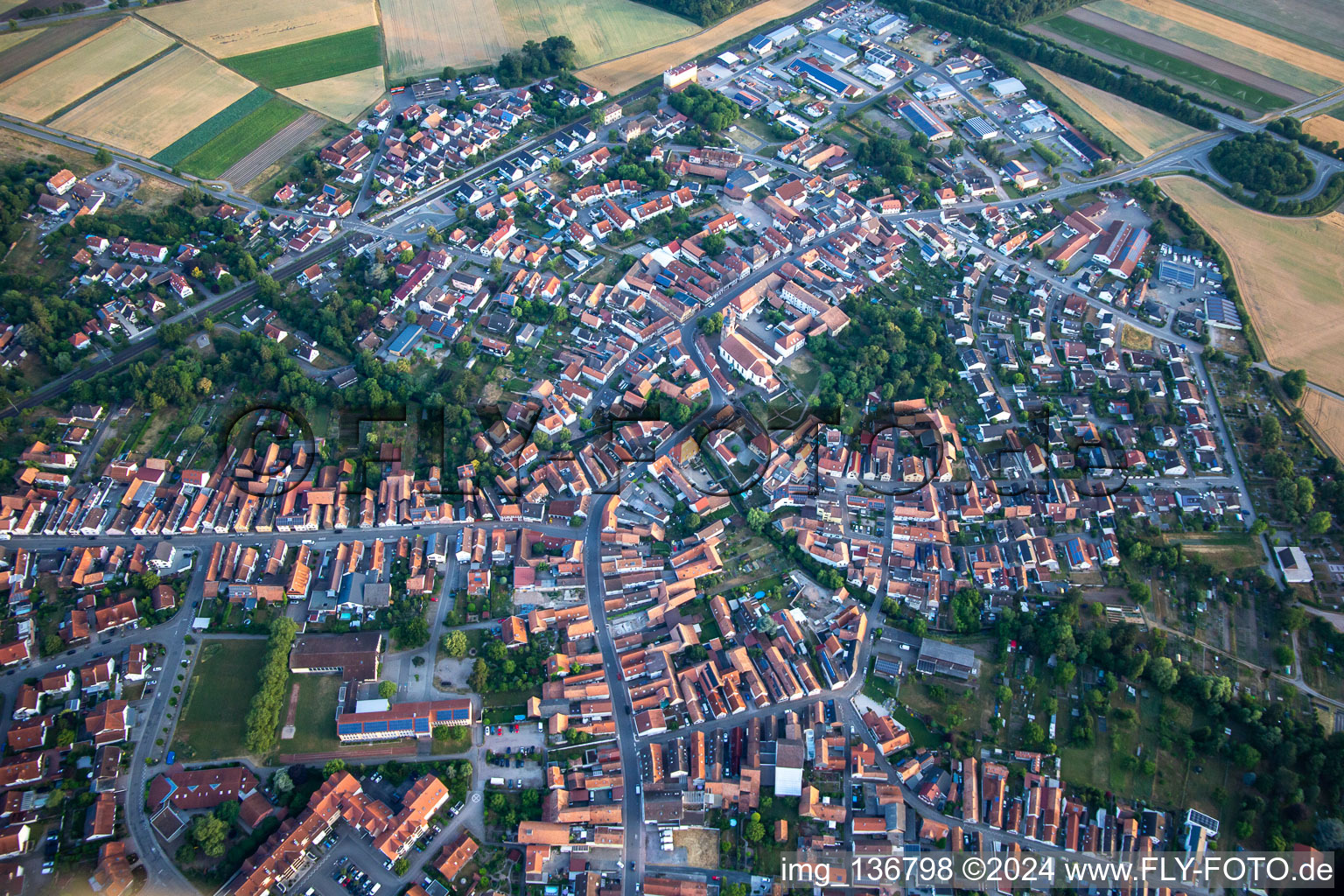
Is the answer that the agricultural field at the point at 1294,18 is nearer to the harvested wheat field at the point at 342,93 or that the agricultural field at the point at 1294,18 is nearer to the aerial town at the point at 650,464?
the aerial town at the point at 650,464

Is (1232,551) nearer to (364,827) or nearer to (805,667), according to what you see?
(805,667)

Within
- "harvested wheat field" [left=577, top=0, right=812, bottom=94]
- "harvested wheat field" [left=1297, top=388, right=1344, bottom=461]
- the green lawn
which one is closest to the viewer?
the green lawn

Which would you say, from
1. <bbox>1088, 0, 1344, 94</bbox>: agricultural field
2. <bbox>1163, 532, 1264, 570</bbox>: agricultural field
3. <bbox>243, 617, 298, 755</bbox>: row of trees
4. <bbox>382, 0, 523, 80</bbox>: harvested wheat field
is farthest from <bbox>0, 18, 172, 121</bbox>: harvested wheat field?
<bbox>1088, 0, 1344, 94</bbox>: agricultural field

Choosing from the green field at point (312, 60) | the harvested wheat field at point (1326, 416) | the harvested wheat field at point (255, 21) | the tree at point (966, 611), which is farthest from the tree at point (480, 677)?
the harvested wheat field at point (255, 21)

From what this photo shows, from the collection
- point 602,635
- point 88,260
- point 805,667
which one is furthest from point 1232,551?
point 88,260

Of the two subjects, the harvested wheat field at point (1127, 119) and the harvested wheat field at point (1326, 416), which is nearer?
the harvested wheat field at point (1326, 416)

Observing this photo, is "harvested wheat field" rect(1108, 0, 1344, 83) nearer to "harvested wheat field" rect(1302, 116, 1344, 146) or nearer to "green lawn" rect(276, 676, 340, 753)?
"harvested wheat field" rect(1302, 116, 1344, 146)
